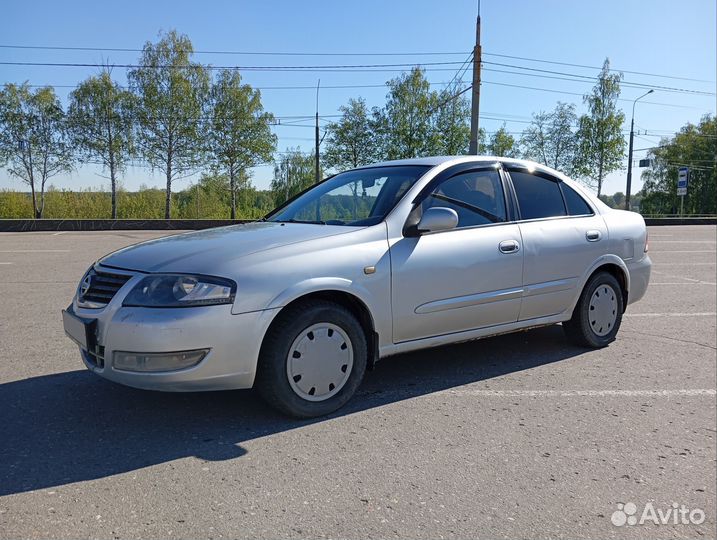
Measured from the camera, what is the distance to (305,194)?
5137 millimetres

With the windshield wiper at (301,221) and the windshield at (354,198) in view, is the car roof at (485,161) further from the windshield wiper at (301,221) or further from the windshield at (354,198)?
the windshield wiper at (301,221)

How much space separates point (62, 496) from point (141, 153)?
34.3 metres

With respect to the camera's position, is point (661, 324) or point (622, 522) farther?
point (661, 324)

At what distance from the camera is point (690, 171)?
67312 mm

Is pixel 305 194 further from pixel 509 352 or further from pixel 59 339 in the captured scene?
pixel 59 339

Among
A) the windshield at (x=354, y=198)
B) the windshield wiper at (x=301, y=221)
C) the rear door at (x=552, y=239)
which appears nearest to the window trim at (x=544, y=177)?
the rear door at (x=552, y=239)

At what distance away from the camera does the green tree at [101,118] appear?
33.1 metres

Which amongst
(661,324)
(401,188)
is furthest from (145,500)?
(661,324)

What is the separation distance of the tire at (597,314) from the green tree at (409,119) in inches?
1482

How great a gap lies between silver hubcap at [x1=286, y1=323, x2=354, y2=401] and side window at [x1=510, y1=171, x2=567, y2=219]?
6.57 feet

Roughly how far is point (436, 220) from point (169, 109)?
33.2m

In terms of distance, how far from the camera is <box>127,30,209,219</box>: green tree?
33906 mm

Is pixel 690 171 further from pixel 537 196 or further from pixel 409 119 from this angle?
pixel 537 196

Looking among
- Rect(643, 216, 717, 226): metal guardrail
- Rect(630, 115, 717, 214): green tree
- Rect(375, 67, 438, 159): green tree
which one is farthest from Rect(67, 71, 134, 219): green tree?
Rect(630, 115, 717, 214): green tree
